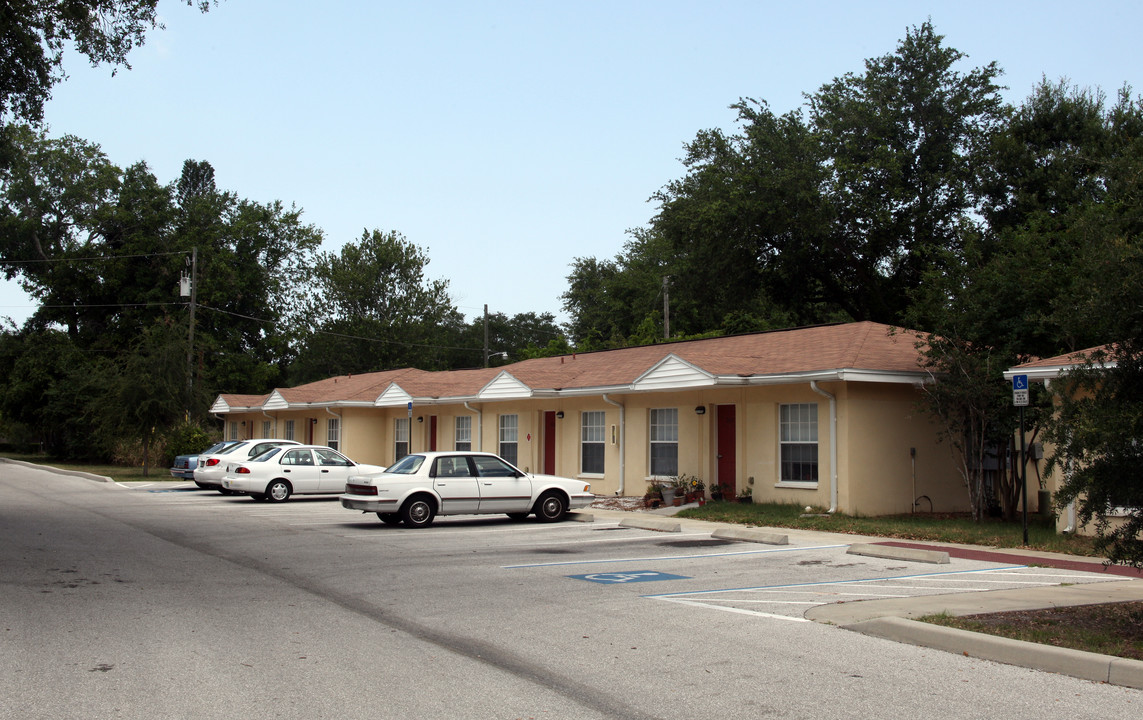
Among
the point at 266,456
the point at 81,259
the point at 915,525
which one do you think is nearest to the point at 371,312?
the point at 81,259

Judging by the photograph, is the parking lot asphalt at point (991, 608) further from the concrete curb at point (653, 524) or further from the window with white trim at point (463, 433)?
the window with white trim at point (463, 433)

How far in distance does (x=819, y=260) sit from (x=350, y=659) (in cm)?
3096

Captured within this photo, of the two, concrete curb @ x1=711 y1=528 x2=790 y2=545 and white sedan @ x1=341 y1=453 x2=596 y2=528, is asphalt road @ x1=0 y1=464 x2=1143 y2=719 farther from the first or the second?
white sedan @ x1=341 y1=453 x2=596 y2=528

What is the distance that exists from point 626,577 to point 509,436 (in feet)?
56.9

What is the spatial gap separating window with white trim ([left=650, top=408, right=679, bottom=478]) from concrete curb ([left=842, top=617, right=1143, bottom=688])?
46.6 feet

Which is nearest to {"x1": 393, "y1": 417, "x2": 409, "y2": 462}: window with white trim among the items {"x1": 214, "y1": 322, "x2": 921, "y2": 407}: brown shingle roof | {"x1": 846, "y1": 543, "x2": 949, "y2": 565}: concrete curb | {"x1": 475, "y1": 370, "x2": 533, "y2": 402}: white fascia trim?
{"x1": 214, "y1": 322, "x2": 921, "y2": 407}: brown shingle roof

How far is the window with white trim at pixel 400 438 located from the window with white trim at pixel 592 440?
10.6 metres

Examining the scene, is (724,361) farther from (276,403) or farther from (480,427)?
(276,403)

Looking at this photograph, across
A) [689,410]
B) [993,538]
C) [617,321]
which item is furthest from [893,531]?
[617,321]

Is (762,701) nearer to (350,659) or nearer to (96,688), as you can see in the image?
(350,659)

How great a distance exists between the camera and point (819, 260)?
35625 millimetres

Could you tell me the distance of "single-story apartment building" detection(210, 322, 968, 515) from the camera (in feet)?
61.9

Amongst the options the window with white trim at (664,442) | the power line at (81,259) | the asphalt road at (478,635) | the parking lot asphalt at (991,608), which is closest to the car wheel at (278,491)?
the asphalt road at (478,635)

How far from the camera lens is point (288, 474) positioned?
2438 cm
